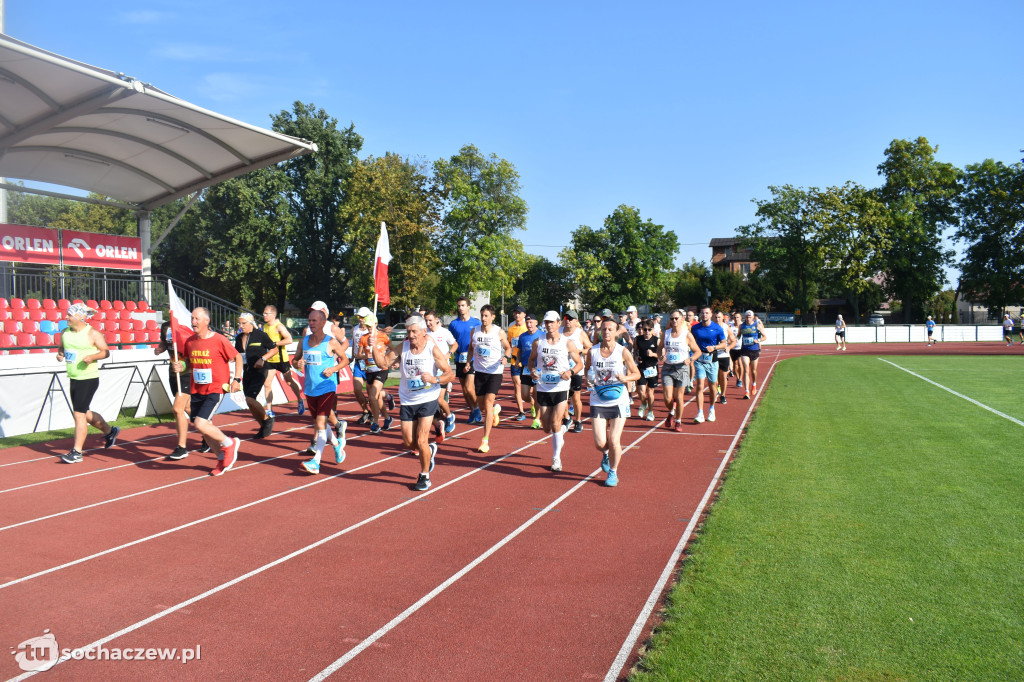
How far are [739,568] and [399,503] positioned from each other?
363 centimetres

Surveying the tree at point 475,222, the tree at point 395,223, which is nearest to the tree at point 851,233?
the tree at point 475,222

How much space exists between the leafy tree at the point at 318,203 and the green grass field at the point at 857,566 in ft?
148

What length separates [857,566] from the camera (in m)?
5.28

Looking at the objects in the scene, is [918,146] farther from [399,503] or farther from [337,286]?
[399,503]

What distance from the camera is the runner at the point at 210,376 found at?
871cm

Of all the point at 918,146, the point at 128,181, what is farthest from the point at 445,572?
the point at 918,146

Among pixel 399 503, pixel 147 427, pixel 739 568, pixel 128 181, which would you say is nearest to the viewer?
pixel 739 568

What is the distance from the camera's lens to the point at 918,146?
2239 inches

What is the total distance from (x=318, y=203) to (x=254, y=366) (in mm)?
43008

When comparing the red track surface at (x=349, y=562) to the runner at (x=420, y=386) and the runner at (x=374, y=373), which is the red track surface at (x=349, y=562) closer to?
the runner at (x=420, y=386)

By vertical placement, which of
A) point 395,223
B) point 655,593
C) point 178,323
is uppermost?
point 395,223

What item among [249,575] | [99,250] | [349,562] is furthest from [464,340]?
[99,250]

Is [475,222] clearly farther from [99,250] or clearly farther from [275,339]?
[275,339]

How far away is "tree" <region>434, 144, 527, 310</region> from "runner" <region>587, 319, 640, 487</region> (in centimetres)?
4076
